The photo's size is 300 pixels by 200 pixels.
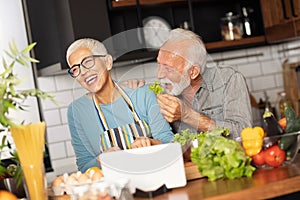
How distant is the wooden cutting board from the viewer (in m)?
2.86

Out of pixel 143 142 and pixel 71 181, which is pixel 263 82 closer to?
pixel 143 142

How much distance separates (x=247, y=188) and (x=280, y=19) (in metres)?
3.17

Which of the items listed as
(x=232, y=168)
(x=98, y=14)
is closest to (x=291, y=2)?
(x=98, y=14)

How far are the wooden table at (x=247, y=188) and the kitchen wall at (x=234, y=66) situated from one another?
229 centimetres

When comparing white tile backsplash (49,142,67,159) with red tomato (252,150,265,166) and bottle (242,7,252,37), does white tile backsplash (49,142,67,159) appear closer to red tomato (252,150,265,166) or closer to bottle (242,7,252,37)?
bottle (242,7,252,37)

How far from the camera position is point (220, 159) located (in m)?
2.71

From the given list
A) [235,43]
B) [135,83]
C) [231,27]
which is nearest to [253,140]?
[135,83]

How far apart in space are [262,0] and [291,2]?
403mm

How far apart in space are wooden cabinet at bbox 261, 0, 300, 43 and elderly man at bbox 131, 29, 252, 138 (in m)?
1.34

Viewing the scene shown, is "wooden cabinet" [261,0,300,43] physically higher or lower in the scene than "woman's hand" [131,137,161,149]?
higher

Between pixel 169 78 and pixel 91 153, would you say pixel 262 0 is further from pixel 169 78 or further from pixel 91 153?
pixel 91 153

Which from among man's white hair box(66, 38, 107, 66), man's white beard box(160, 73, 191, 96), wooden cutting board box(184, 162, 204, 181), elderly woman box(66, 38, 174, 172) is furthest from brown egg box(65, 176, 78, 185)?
man's white hair box(66, 38, 107, 66)

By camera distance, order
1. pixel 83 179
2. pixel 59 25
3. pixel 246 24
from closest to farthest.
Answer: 1. pixel 83 179
2. pixel 59 25
3. pixel 246 24

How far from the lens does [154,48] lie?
4938mm
